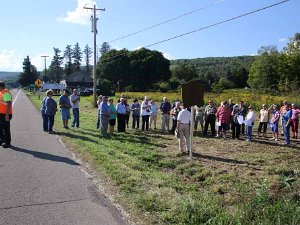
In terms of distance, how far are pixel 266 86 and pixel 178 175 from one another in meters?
85.1

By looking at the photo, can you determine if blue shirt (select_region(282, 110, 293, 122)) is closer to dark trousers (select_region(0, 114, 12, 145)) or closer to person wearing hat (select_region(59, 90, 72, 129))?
person wearing hat (select_region(59, 90, 72, 129))

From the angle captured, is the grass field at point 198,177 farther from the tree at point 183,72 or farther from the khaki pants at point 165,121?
the tree at point 183,72

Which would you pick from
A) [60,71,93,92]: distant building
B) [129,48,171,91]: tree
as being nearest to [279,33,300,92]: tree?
[129,48,171,91]: tree

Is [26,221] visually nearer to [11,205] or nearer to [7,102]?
[11,205]

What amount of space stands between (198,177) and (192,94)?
3.15 m

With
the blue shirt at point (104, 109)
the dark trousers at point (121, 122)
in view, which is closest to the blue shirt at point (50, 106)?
the blue shirt at point (104, 109)

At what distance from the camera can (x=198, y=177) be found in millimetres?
9945

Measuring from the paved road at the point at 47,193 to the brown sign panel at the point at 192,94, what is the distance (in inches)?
152

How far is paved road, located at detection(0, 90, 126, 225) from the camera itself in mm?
6148

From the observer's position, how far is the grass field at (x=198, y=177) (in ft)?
20.9

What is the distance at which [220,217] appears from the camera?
6074mm

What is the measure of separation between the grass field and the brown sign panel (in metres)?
1.75

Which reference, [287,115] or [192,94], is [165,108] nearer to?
[287,115]

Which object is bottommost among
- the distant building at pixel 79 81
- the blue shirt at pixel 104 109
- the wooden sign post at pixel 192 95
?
the blue shirt at pixel 104 109
